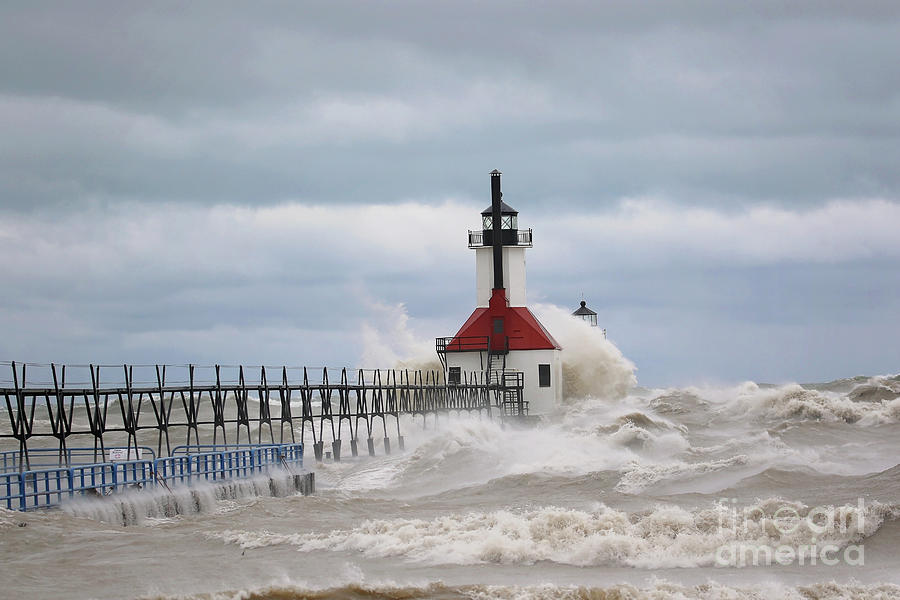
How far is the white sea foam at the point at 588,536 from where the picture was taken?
1516cm

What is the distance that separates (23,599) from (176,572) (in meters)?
2.00

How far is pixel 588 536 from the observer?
15.9m

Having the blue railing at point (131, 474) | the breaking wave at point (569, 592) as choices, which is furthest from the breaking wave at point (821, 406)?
the breaking wave at point (569, 592)

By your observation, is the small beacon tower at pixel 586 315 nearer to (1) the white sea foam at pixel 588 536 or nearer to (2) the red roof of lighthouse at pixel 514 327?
(2) the red roof of lighthouse at pixel 514 327

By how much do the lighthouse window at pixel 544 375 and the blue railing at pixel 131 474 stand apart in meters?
23.0

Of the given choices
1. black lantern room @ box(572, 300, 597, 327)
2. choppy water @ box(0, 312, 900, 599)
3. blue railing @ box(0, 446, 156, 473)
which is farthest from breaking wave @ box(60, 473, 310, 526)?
black lantern room @ box(572, 300, 597, 327)

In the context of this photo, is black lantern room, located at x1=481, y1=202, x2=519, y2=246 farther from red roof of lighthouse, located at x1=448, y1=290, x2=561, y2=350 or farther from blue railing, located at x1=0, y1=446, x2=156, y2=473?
blue railing, located at x1=0, y1=446, x2=156, y2=473

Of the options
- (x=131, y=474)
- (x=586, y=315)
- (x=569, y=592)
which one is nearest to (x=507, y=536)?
(x=569, y=592)

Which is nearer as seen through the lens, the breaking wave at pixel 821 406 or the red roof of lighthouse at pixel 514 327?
the breaking wave at pixel 821 406

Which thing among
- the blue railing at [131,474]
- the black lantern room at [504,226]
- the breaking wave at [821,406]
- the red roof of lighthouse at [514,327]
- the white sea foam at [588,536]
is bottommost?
the breaking wave at [821,406]

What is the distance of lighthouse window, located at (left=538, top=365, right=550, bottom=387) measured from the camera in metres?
49.5

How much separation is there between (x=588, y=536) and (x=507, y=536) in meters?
1.15

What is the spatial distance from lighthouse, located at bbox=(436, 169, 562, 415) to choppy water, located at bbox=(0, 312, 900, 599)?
20.7 meters

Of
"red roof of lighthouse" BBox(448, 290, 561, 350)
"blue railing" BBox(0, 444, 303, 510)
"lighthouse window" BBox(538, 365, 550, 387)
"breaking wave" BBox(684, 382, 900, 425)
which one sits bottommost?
"breaking wave" BBox(684, 382, 900, 425)
